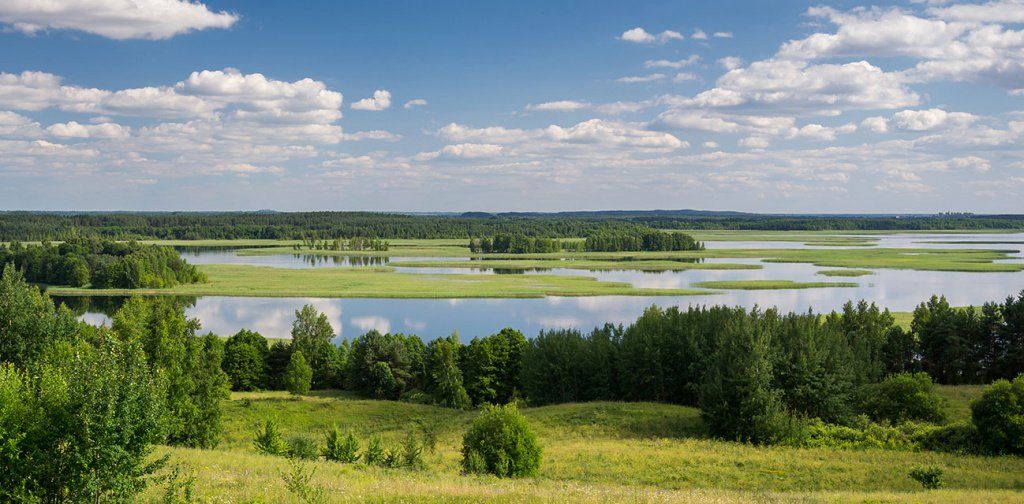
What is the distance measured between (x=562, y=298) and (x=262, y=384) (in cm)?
3623

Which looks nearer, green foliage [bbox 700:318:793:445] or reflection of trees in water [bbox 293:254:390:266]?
green foliage [bbox 700:318:793:445]

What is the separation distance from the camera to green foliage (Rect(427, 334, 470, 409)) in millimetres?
43156

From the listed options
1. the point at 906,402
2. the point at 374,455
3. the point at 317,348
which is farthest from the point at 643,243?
the point at 374,455

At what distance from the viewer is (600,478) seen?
21.3 meters

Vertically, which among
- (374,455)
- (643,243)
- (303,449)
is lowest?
(303,449)

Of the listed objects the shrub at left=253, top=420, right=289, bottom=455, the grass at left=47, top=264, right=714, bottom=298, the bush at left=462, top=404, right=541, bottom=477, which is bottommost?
the grass at left=47, top=264, right=714, bottom=298

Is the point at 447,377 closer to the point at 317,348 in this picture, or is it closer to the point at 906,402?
the point at 317,348

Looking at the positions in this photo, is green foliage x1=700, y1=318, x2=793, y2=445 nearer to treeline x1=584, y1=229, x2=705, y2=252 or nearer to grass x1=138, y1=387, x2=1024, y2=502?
grass x1=138, y1=387, x2=1024, y2=502

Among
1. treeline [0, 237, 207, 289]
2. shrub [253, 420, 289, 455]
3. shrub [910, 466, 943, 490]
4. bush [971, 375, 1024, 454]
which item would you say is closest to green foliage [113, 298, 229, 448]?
shrub [253, 420, 289, 455]

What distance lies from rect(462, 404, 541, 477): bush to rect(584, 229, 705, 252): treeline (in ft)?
456

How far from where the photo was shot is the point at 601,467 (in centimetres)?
2312

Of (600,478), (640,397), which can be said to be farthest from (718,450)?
(640,397)

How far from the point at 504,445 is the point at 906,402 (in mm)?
19583

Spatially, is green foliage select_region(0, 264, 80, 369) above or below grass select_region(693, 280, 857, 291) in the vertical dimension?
above
